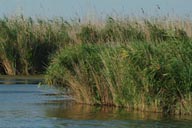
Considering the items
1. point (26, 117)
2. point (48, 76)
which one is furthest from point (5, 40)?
point (26, 117)

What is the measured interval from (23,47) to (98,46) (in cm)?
940

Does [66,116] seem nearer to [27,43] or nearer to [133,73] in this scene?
[133,73]

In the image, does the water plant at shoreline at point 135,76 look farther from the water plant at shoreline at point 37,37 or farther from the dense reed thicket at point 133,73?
the water plant at shoreline at point 37,37

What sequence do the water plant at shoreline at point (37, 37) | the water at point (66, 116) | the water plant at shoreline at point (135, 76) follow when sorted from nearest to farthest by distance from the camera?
the water at point (66, 116), the water plant at shoreline at point (135, 76), the water plant at shoreline at point (37, 37)

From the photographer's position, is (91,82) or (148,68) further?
(91,82)

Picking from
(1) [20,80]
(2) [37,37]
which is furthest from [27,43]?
(1) [20,80]

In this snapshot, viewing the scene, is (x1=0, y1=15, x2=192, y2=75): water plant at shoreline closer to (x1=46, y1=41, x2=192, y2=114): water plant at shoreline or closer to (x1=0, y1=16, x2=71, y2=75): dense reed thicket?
(x1=0, y1=16, x2=71, y2=75): dense reed thicket

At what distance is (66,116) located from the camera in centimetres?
1473

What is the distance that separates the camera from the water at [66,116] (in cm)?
1345

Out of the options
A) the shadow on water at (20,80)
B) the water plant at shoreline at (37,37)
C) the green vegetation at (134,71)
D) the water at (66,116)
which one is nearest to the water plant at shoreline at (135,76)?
the green vegetation at (134,71)

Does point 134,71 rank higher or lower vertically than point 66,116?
higher

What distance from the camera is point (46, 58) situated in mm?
26672

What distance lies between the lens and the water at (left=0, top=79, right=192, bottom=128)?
44.1ft

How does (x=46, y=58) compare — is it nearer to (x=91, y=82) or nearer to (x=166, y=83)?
(x=91, y=82)
